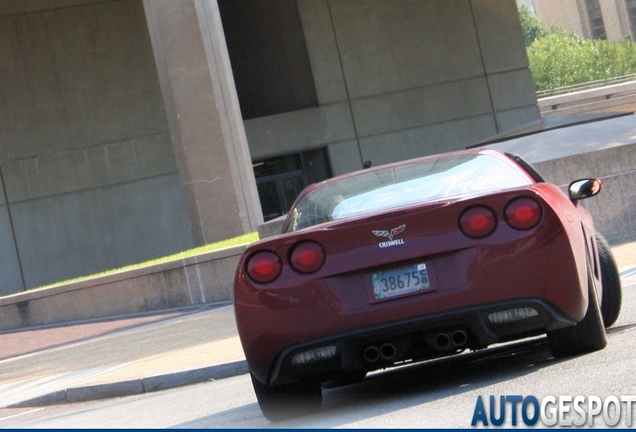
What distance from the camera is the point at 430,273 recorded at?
5656 millimetres

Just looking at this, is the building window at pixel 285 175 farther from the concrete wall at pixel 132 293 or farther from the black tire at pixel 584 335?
the black tire at pixel 584 335

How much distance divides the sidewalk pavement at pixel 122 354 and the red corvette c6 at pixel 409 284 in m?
3.65

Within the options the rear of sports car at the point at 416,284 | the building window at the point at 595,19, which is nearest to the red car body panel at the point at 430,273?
the rear of sports car at the point at 416,284

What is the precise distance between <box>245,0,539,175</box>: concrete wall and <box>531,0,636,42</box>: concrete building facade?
52747mm

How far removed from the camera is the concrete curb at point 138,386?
9406 mm

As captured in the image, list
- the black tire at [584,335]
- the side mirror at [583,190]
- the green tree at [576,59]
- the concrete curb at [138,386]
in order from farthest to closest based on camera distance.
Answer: the green tree at [576,59] < the concrete curb at [138,386] < the side mirror at [583,190] < the black tire at [584,335]

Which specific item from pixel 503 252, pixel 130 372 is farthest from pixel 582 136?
pixel 503 252

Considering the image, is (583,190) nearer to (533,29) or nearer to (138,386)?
(138,386)

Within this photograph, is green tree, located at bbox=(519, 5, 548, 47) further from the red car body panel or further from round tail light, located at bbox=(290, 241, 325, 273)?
round tail light, located at bbox=(290, 241, 325, 273)

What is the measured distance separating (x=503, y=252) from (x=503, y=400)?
33.9 inches

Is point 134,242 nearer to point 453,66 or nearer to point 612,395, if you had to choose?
point 453,66

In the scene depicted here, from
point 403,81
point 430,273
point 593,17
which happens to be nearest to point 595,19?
point 593,17

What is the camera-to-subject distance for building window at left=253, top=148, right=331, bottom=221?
1421 inches

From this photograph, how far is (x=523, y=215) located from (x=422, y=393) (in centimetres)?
115
